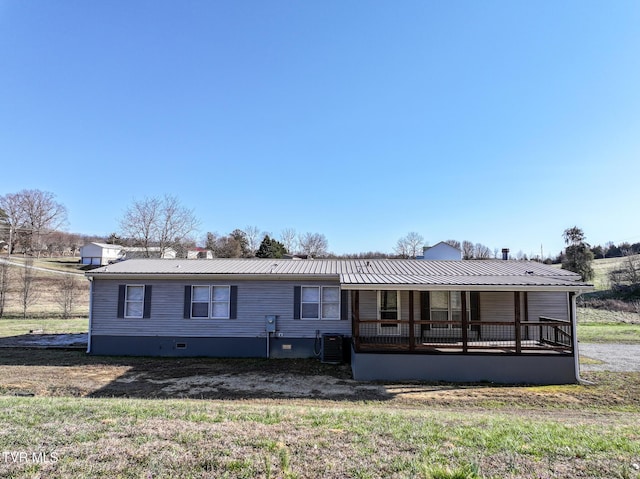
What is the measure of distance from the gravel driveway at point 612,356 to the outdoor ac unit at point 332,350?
692 cm

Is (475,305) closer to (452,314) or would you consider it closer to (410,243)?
(452,314)

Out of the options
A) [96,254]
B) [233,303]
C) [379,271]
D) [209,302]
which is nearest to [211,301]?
[209,302]

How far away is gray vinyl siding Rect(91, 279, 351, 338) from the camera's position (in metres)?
11.8

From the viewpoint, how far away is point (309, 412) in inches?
218

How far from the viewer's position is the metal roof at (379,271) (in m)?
9.55

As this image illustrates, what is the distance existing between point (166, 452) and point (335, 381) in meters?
5.72

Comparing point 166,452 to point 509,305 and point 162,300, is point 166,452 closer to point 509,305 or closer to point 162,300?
point 162,300

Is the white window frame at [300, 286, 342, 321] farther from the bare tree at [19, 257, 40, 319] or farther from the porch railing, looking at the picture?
the bare tree at [19, 257, 40, 319]

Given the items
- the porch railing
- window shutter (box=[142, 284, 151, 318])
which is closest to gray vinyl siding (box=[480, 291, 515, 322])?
the porch railing

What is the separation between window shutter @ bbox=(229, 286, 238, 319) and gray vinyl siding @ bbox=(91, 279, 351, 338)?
10 centimetres

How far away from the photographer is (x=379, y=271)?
484 inches

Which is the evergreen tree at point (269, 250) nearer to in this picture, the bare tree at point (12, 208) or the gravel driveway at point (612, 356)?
the gravel driveway at point (612, 356)

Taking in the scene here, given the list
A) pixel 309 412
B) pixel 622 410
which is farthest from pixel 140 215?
pixel 622 410

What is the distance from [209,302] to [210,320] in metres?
0.59
